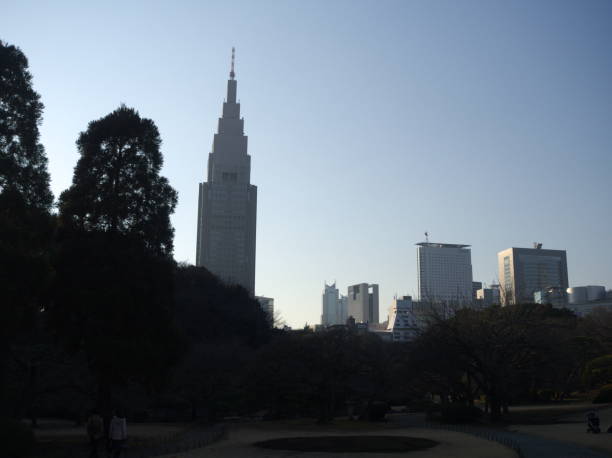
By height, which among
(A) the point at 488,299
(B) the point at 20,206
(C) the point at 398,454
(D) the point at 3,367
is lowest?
(C) the point at 398,454

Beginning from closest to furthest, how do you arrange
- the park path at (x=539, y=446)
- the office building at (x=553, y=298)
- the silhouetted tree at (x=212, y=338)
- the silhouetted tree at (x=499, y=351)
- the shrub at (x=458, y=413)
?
the park path at (x=539, y=446) < the shrub at (x=458, y=413) < the silhouetted tree at (x=499, y=351) < the silhouetted tree at (x=212, y=338) < the office building at (x=553, y=298)

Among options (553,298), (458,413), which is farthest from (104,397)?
(553,298)

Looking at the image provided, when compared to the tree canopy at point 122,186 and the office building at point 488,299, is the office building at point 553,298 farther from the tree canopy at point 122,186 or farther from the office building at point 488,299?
the tree canopy at point 122,186

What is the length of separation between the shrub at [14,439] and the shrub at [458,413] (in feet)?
65.8

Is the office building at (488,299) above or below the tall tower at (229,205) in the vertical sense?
below

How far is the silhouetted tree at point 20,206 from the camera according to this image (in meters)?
17.4

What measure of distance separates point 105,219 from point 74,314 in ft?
12.6

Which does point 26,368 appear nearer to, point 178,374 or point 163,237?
point 163,237

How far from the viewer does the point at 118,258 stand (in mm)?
22094

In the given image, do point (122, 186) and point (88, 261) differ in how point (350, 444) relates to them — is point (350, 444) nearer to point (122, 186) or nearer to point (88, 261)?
point (88, 261)

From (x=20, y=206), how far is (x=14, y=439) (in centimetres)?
748

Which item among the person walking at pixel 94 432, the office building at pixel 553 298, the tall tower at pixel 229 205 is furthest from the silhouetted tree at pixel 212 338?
the office building at pixel 553 298

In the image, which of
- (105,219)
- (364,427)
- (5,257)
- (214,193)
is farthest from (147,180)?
(214,193)

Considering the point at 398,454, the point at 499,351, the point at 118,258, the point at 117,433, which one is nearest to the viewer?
the point at 117,433
